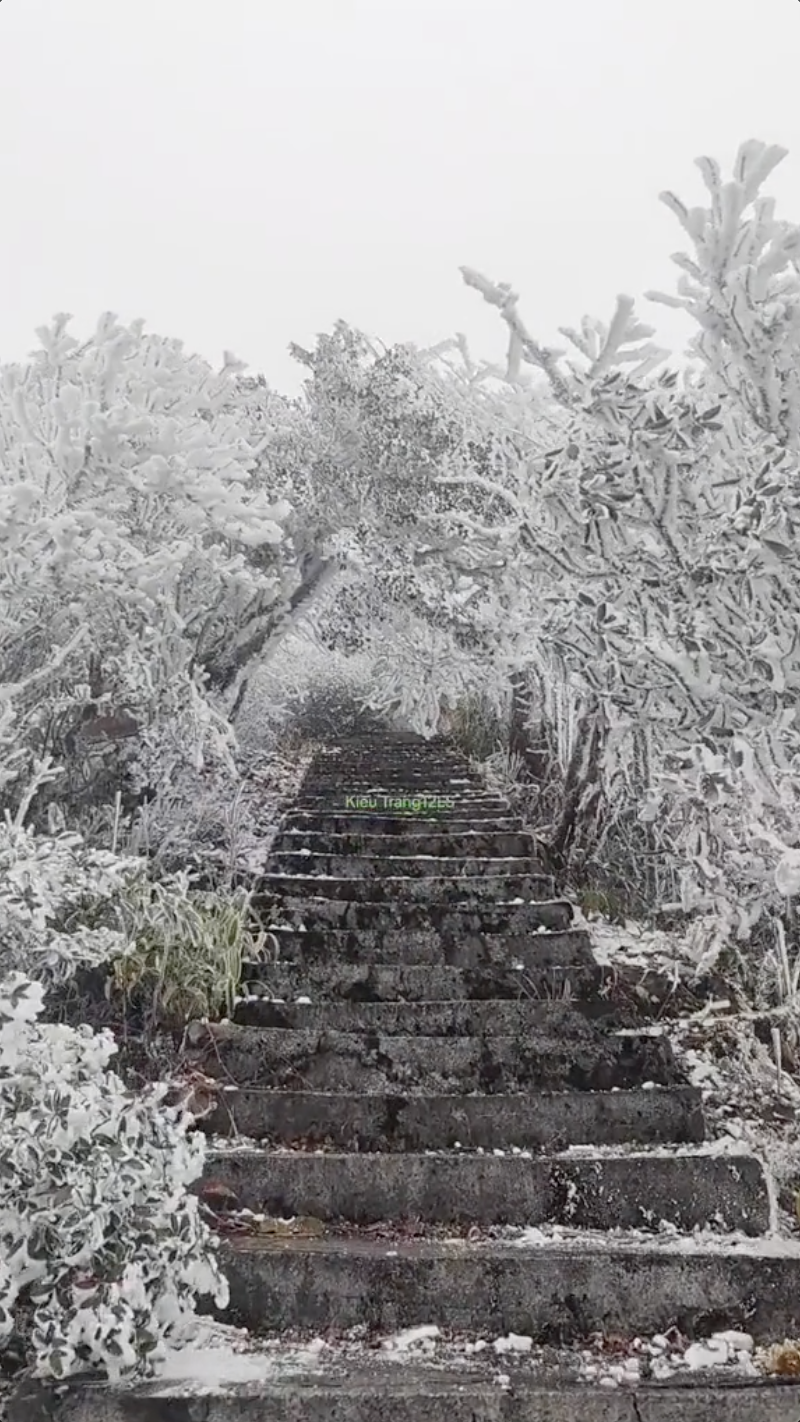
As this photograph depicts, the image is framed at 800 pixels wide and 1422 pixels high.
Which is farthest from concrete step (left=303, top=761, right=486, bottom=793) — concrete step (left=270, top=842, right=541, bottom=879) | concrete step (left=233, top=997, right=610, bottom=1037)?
concrete step (left=233, top=997, right=610, bottom=1037)

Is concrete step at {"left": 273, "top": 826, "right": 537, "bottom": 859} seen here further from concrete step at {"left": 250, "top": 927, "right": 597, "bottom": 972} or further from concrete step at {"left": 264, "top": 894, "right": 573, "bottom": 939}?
concrete step at {"left": 250, "top": 927, "right": 597, "bottom": 972}

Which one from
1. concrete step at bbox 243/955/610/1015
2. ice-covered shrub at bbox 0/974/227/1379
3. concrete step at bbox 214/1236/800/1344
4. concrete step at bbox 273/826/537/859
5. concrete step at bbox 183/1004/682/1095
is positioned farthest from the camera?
concrete step at bbox 273/826/537/859

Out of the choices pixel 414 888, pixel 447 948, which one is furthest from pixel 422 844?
pixel 447 948

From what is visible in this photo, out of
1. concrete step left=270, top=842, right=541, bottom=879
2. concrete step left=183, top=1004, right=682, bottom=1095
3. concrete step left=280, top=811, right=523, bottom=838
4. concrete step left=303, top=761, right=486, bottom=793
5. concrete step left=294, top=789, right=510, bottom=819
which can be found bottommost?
concrete step left=183, top=1004, right=682, bottom=1095

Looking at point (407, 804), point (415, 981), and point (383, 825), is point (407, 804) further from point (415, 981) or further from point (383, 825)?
point (415, 981)

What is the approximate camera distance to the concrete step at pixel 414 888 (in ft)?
19.6

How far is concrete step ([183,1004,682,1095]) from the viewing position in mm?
4145

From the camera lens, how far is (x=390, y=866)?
21.4 ft

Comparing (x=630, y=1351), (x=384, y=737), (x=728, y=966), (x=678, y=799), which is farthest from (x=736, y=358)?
(x=384, y=737)

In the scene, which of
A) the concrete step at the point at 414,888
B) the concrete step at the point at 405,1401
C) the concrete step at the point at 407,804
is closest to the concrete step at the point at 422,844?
the concrete step at the point at 407,804

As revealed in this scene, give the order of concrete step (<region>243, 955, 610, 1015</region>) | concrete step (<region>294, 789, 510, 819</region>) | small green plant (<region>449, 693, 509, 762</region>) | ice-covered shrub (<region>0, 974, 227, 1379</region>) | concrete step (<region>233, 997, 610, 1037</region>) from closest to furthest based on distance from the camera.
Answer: ice-covered shrub (<region>0, 974, 227, 1379</region>), concrete step (<region>233, 997, 610, 1037</region>), concrete step (<region>243, 955, 610, 1015</region>), concrete step (<region>294, 789, 510, 819</region>), small green plant (<region>449, 693, 509, 762</region>)

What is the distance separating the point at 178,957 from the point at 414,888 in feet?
6.17

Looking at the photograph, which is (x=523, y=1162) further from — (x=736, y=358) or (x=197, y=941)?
(x=736, y=358)

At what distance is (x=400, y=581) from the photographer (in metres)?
9.41
